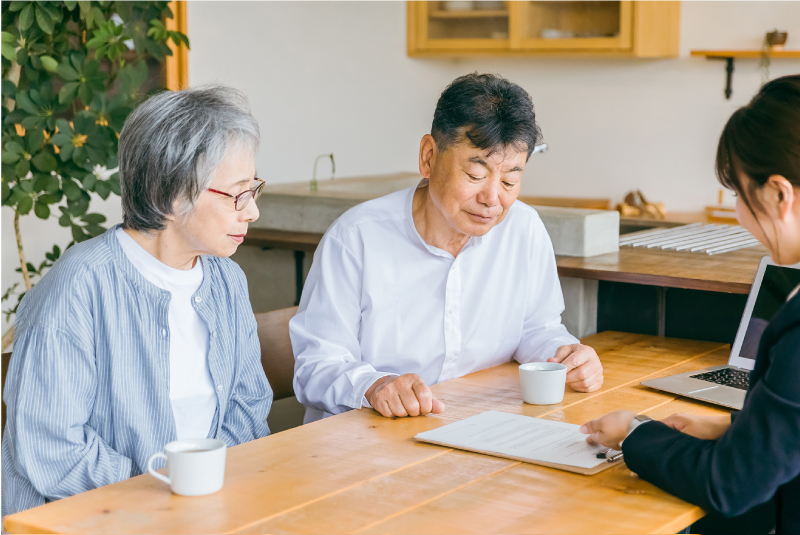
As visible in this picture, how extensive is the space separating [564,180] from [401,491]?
4.25 metres

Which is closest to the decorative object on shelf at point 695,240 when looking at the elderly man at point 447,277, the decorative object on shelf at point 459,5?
the elderly man at point 447,277

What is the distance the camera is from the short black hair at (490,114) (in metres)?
1.77

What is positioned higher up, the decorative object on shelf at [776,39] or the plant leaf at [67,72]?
the decorative object on shelf at [776,39]

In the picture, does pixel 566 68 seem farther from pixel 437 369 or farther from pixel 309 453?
pixel 309 453

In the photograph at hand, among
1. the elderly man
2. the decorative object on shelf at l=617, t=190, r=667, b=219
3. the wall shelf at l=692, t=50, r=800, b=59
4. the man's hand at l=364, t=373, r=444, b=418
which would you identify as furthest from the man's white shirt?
the wall shelf at l=692, t=50, r=800, b=59

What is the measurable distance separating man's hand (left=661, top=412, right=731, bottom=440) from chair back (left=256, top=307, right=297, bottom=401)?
983 millimetres

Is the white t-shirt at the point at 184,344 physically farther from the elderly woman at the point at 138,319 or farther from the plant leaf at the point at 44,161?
the plant leaf at the point at 44,161

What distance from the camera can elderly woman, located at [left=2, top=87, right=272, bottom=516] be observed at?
1.43 metres

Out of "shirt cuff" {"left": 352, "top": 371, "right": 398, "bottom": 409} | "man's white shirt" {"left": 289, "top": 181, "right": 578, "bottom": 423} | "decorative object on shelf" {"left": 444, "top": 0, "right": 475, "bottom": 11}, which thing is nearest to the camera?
"shirt cuff" {"left": 352, "top": 371, "right": 398, "bottom": 409}

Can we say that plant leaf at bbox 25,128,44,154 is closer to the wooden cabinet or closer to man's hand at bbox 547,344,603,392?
man's hand at bbox 547,344,603,392

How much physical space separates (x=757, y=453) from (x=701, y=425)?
0.82 ft

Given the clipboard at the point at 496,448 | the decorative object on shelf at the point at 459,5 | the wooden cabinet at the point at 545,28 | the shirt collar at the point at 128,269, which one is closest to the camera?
the clipboard at the point at 496,448

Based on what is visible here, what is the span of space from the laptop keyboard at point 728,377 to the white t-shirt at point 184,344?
97cm

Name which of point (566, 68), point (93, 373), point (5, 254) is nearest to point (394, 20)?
point (566, 68)
